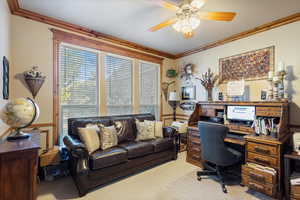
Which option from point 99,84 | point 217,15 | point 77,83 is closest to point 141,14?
point 217,15

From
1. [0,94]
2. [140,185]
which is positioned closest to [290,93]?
[140,185]

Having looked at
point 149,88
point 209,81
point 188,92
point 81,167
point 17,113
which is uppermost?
point 209,81

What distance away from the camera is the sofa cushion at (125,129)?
303 centimetres

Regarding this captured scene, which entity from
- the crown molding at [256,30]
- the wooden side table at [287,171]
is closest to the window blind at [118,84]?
the crown molding at [256,30]

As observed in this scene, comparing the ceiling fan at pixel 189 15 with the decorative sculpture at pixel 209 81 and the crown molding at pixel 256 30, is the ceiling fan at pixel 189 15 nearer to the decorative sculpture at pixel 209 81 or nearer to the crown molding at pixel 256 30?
the crown molding at pixel 256 30

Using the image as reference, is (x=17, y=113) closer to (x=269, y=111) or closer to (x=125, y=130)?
(x=125, y=130)

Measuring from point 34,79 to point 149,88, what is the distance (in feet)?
8.71

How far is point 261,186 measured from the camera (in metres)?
2.05

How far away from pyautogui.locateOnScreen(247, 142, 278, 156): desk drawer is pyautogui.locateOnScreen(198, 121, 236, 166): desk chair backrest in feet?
0.95

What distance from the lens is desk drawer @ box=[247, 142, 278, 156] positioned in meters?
2.03

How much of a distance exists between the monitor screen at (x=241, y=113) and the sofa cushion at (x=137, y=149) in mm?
1669

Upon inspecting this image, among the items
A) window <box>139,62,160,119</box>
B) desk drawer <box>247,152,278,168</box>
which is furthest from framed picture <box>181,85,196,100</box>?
desk drawer <box>247,152,278,168</box>

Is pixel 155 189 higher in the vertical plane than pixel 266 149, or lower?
lower

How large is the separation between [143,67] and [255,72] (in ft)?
8.63
